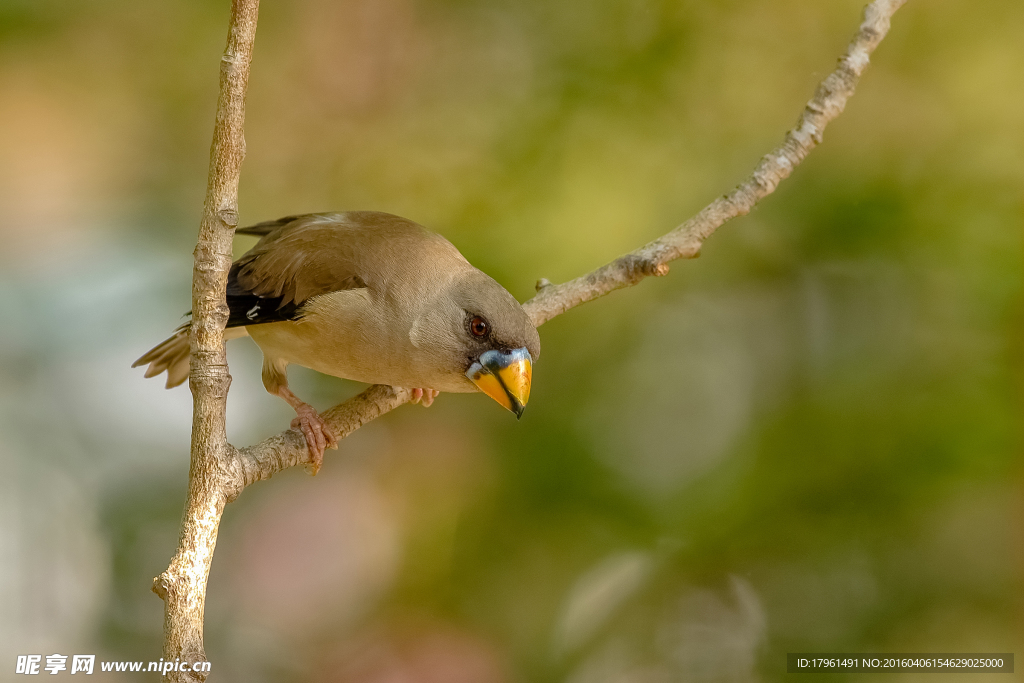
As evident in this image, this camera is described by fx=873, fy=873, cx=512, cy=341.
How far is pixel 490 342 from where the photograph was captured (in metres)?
1.30

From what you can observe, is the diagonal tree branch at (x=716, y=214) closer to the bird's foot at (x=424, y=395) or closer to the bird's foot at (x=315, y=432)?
the bird's foot at (x=315, y=432)

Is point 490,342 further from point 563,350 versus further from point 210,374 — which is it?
point 563,350

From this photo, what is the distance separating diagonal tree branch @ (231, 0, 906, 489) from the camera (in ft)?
4.77

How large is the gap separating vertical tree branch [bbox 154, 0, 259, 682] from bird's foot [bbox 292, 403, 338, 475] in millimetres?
298

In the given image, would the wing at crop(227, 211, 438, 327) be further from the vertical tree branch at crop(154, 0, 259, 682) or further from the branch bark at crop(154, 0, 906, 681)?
the vertical tree branch at crop(154, 0, 259, 682)

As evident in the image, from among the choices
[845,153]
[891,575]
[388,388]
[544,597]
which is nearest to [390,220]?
[388,388]

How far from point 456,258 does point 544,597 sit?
924 mm

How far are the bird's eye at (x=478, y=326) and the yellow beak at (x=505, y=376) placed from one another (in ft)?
0.10

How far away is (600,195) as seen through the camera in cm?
219

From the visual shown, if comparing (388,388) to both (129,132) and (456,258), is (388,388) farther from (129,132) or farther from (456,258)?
(129,132)

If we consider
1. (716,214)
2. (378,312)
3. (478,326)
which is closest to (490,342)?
(478,326)

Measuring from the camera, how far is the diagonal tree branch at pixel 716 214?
1.45 meters

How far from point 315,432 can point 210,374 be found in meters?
0.41

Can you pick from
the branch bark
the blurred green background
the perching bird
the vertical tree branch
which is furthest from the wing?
the blurred green background
